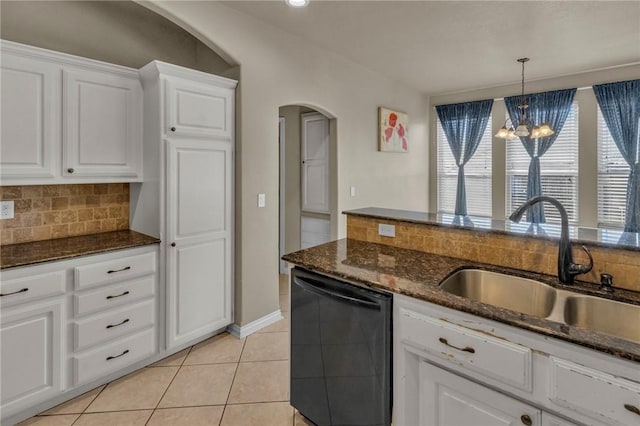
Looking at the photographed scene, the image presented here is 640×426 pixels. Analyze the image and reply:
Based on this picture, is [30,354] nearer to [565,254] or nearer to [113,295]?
[113,295]

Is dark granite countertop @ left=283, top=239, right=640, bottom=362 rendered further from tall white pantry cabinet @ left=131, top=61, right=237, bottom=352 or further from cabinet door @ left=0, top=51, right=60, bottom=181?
cabinet door @ left=0, top=51, right=60, bottom=181

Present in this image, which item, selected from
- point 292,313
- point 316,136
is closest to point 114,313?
point 292,313

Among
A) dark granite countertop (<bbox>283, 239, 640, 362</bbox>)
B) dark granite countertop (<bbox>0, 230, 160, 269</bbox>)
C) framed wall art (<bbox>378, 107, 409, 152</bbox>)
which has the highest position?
framed wall art (<bbox>378, 107, 409, 152</bbox>)

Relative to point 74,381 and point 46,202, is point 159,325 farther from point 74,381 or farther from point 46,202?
point 46,202

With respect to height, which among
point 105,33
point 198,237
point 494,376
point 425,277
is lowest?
point 494,376

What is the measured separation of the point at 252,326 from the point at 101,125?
1939 mm

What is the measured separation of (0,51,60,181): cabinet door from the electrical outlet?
1.10 ft

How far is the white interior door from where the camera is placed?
4.16m

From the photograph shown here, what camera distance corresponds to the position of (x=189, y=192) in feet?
8.45

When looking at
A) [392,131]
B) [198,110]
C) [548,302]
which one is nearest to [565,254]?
[548,302]

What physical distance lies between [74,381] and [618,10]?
485 cm

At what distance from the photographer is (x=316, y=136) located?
426 cm

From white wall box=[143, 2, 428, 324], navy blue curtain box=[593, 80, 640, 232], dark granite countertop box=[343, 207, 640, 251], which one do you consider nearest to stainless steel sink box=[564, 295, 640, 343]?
dark granite countertop box=[343, 207, 640, 251]

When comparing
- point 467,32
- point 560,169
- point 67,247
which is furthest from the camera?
point 560,169
